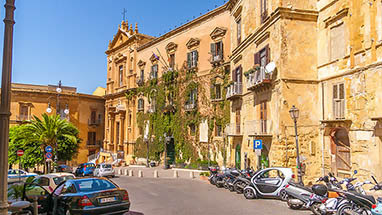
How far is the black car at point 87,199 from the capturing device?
827cm

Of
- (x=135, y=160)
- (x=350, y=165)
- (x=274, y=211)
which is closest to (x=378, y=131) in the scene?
(x=350, y=165)

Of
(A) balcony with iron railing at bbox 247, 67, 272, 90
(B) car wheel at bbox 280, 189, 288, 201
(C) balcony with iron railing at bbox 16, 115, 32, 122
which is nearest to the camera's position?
(B) car wheel at bbox 280, 189, 288, 201

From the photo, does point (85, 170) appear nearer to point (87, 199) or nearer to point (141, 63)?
point (141, 63)

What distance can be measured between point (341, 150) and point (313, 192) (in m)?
6.18

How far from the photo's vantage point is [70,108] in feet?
159

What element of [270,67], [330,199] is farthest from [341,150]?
[330,199]

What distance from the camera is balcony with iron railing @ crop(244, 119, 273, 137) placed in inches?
692

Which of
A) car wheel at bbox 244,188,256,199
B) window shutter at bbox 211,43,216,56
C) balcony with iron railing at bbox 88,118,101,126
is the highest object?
window shutter at bbox 211,43,216,56

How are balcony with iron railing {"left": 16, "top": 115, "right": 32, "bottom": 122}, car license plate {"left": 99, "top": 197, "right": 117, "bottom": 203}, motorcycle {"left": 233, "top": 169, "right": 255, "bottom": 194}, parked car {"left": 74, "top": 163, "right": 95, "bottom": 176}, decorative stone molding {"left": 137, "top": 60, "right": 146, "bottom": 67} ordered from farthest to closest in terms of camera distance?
balcony with iron railing {"left": 16, "top": 115, "right": 32, "bottom": 122}, decorative stone molding {"left": 137, "top": 60, "right": 146, "bottom": 67}, parked car {"left": 74, "top": 163, "right": 95, "bottom": 176}, motorcycle {"left": 233, "top": 169, "right": 255, "bottom": 194}, car license plate {"left": 99, "top": 197, "right": 117, "bottom": 203}

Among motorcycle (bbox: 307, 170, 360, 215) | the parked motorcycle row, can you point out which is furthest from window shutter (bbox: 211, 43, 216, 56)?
motorcycle (bbox: 307, 170, 360, 215)

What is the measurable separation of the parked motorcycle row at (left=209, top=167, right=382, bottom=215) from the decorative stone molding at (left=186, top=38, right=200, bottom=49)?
61.1ft

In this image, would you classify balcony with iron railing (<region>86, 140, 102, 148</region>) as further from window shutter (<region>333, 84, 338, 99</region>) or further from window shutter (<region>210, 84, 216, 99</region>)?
window shutter (<region>333, 84, 338, 99</region>)

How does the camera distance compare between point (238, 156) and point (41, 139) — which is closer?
point (238, 156)

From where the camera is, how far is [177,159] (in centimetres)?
3297
